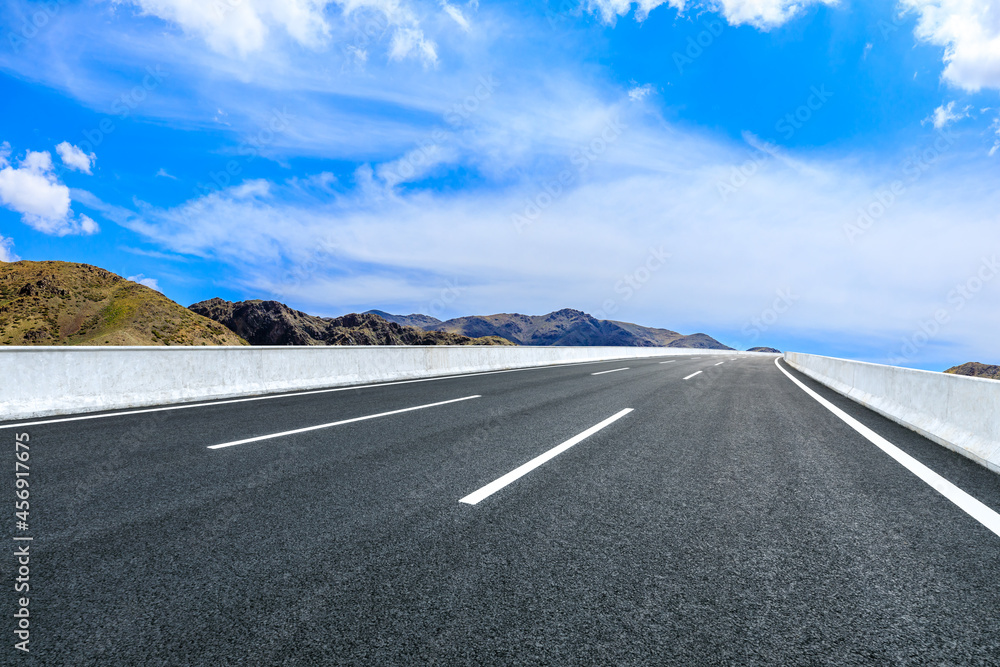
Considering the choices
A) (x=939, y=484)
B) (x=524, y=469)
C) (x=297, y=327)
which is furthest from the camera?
(x=297, y=327)

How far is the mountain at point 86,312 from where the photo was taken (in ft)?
301

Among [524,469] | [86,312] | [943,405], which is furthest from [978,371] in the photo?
[86,312]

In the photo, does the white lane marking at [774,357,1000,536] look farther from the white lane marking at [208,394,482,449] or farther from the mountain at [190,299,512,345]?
the mountain at [190,299,512,345]

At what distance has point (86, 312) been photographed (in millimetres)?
100938

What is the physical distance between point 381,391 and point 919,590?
9708mm

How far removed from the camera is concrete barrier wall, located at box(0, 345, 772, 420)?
7504mm

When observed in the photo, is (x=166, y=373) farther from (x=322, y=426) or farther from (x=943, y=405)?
(x=943, y=405)

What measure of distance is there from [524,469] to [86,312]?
125 metres

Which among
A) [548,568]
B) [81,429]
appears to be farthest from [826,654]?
[81,429]

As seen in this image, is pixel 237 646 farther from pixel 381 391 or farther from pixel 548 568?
pixel 381 391

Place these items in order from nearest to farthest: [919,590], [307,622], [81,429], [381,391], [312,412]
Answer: [307,622]
[919,590]
[81,429]
[312,412]
[381,391]

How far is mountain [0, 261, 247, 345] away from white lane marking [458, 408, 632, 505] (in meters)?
104

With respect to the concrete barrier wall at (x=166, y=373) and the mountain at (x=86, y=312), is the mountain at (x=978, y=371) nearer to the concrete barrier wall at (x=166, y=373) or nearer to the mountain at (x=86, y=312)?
the concrete barrier wall at (x=166, y=373)

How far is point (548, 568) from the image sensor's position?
2721mm
